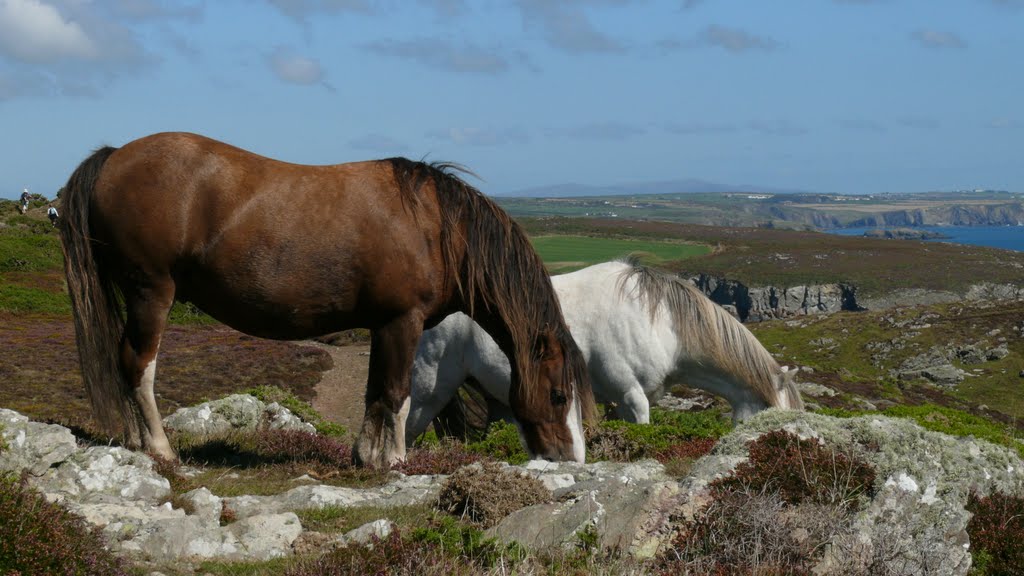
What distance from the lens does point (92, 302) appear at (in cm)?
760

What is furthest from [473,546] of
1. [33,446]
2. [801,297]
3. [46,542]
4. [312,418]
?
[801,297]

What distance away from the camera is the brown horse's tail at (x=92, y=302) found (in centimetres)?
744

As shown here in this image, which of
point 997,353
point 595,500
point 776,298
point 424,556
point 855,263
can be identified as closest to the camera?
point 424,556

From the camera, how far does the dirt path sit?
2707 centimetres

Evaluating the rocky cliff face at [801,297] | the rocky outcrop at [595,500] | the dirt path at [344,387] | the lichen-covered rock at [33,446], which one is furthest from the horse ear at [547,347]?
the rocky cliff face at [801,297]

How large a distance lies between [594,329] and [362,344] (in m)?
35.5

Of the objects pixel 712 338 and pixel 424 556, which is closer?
pixel 424 556

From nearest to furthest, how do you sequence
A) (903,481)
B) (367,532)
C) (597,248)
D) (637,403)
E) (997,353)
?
(367,532)
(903,481)
(637,403)
(997,353)
(597,248)

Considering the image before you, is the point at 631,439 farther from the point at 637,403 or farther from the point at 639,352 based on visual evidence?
the point at 639,352

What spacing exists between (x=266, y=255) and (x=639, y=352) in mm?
5655

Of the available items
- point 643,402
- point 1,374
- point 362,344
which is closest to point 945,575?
point 643,402

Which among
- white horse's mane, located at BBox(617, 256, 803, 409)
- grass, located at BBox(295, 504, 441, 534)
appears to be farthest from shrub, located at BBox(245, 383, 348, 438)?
grass, located at BBox(295, 504, 441, 534)

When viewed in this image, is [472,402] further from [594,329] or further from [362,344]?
[362,344]

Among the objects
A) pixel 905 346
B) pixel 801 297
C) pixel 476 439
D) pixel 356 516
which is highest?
pixel 356 516
